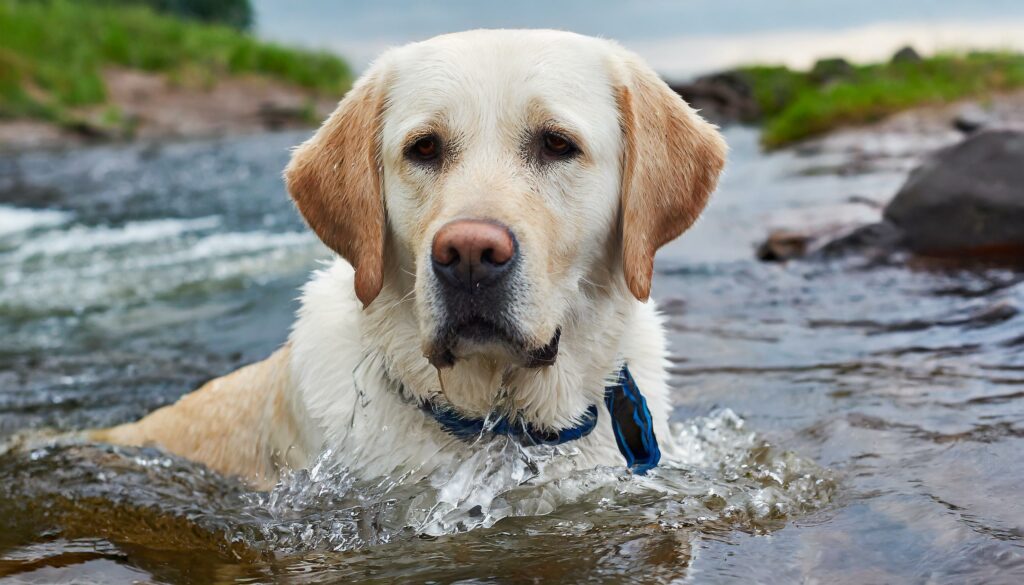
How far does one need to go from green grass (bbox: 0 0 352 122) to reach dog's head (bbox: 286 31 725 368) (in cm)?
2150

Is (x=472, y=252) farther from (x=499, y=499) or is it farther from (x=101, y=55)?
(x=101, y=55)

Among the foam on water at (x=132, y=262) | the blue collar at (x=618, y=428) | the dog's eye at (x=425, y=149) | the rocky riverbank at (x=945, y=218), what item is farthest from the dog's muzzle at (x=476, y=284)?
the foam on water at (x=132, y=262)

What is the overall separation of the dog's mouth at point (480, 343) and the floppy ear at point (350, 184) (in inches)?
15.5

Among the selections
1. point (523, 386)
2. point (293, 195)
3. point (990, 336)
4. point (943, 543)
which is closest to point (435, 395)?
point (523, 386)

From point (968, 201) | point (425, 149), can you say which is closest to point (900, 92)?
point (968, 201)

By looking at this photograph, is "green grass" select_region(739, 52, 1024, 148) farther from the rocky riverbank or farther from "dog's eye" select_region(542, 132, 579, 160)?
"dog's eye" select_region(542, 132, 579, 160)

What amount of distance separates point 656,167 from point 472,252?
94 cm

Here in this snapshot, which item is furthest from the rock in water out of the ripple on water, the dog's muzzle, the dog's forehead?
the dog's muzzle

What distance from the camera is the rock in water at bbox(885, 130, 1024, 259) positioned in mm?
7680

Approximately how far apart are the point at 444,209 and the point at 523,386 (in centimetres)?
73

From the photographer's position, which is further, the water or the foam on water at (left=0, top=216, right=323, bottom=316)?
the foam on water at (left=0, top=216, right=323, bottom=316)

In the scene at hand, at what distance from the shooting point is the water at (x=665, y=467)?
10.6 ft

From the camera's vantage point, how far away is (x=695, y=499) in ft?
12.0

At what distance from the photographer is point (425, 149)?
349cm
